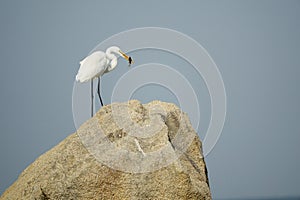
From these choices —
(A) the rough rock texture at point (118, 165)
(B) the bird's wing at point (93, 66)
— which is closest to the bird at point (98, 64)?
(B) the bird's wing at point (93, 66)

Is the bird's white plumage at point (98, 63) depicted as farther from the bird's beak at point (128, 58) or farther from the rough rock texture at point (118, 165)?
the rough rock texture at point (118, 165)

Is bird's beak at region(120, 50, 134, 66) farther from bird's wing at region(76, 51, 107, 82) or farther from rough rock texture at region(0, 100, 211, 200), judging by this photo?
rough rock texture at region(0, 100, 211, 200)

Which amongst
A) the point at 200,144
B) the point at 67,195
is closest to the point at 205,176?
the point at 200,144

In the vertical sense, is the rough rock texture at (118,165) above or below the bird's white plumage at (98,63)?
below

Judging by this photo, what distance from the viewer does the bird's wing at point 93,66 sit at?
41.3 ft

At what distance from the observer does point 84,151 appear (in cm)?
1046

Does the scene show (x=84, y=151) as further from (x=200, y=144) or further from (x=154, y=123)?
(x=200, y=144)

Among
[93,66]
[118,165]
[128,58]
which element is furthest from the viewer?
[128,58]

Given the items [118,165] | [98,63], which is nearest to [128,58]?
[98,63]

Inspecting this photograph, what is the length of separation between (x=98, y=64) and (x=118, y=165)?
3.57m

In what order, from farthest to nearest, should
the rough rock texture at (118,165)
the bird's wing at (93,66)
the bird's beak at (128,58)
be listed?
the bird's beak at (128,58)
the bird's wing at (93,66)
the rough rock texture at (118,165)

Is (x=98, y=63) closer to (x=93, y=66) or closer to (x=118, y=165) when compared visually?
(x=93, y=66)

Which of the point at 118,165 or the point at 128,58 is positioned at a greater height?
the point at 128,58

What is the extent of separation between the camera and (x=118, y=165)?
402 inches
